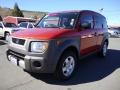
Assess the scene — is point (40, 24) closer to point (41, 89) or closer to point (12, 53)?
point (12, 53)

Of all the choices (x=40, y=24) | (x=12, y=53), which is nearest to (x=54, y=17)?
(x=40, y=24)

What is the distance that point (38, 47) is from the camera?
14.8 feet

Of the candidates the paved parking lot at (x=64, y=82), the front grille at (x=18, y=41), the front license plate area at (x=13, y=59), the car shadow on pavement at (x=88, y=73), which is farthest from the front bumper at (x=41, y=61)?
the car shadow on pavement at (x=88, y=73)

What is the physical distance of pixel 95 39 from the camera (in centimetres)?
693

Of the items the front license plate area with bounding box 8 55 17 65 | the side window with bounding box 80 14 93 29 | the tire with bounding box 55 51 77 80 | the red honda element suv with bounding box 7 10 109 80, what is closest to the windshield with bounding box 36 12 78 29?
the red honda element suv with bounding box 7 10 109 80

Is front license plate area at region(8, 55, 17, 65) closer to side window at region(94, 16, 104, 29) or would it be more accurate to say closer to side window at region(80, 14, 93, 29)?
side window at region(80, 14, 93, 29)

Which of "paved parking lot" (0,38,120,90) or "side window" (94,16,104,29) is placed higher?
"side window" (94,16,104,29)

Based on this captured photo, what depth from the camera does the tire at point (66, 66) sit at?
4.93m

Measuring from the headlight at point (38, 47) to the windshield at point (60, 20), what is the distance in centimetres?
131

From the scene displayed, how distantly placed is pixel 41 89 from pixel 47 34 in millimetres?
1366

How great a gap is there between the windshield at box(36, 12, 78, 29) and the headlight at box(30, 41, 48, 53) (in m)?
1.31

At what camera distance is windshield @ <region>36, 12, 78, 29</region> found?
565cm

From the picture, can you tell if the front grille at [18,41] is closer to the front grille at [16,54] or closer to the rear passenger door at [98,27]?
the front grille at [16,54]

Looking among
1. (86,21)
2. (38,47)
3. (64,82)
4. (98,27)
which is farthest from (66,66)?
(98,27)
